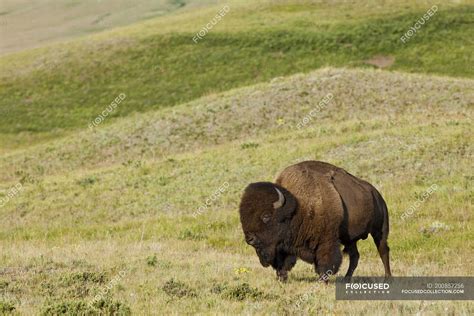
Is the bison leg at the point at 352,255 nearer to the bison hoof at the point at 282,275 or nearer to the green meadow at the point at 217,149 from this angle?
the green meadow at the point at 217,149

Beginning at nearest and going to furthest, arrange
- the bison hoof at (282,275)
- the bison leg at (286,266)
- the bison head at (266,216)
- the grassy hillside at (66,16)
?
the bison head at (266,216), the bison leg at (286,266), the bison hoof at (282,275), the grassy hillside at (66,16)

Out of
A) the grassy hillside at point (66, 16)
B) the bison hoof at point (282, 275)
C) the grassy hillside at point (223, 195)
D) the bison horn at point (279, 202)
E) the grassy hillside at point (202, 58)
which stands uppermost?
the bison horn at point (279, 202)

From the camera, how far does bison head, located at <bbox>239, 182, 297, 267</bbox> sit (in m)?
10.2

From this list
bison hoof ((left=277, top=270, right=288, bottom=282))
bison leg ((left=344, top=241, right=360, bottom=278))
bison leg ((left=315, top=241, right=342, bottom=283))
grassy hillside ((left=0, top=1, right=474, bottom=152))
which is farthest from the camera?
grassy hillside ((left=0, top=1, right=474, bottom=152))

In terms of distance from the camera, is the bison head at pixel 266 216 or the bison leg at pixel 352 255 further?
the bison leg at pixel 352 255

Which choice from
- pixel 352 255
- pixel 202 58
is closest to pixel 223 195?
pixel 352 255

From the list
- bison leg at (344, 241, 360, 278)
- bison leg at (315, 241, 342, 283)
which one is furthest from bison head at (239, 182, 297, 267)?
bison leg at (344, 241, 360, 278)

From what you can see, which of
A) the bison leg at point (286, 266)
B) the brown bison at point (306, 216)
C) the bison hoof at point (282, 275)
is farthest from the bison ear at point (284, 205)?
the bison hoof at point (282, 275)

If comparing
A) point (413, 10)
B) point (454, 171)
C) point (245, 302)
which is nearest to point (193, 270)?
point (245, 302)

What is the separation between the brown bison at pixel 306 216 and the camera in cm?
1030

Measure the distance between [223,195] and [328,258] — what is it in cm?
1331

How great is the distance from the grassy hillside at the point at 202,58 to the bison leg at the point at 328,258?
43047 mm

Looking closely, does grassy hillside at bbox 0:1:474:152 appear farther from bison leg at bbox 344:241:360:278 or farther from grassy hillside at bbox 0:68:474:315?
bison leg at bbox 344:241:360:278

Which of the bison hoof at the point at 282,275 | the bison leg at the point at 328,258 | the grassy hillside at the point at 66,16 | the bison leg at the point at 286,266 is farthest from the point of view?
the grassy hillside at the point at 66,16
